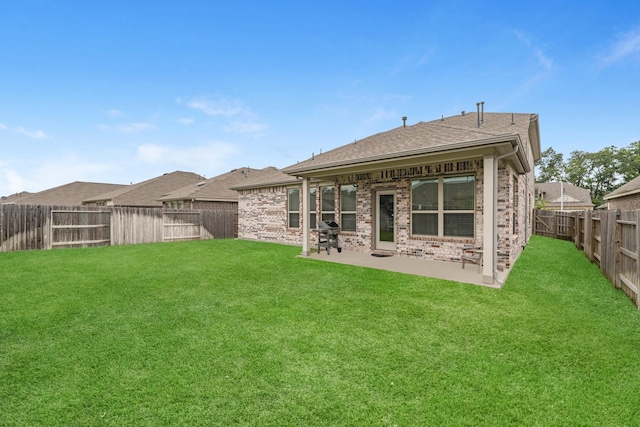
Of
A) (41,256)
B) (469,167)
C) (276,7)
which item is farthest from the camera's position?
(276,7)

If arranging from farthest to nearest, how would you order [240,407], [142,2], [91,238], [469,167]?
[91,238] < [142,2] < [469,167] < [240,407]

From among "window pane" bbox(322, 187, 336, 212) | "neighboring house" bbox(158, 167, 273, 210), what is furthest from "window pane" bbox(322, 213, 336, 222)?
"neighboring house" bbox(158, 167, 273, 210)

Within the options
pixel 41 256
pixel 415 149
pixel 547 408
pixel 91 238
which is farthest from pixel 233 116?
pixel 547 408

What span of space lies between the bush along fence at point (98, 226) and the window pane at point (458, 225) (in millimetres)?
12861

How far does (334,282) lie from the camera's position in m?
6.22

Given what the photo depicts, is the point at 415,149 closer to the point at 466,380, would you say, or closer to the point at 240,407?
the point at 466,380

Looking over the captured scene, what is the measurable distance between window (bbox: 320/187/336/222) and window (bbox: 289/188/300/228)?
5.24ft

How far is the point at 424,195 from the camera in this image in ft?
27.9

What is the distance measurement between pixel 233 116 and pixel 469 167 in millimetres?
15144

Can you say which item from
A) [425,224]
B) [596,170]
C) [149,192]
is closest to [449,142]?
[425,224]

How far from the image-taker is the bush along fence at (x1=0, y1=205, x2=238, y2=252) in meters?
11.6

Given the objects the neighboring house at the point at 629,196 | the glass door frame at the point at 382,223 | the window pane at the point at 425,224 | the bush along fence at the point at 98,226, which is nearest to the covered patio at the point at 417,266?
the glass door frame at the point at 382,223

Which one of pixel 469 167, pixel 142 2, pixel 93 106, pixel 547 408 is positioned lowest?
pixel 547 408

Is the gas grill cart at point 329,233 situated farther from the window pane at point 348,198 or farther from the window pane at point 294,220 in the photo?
the window pane at point 294,220
